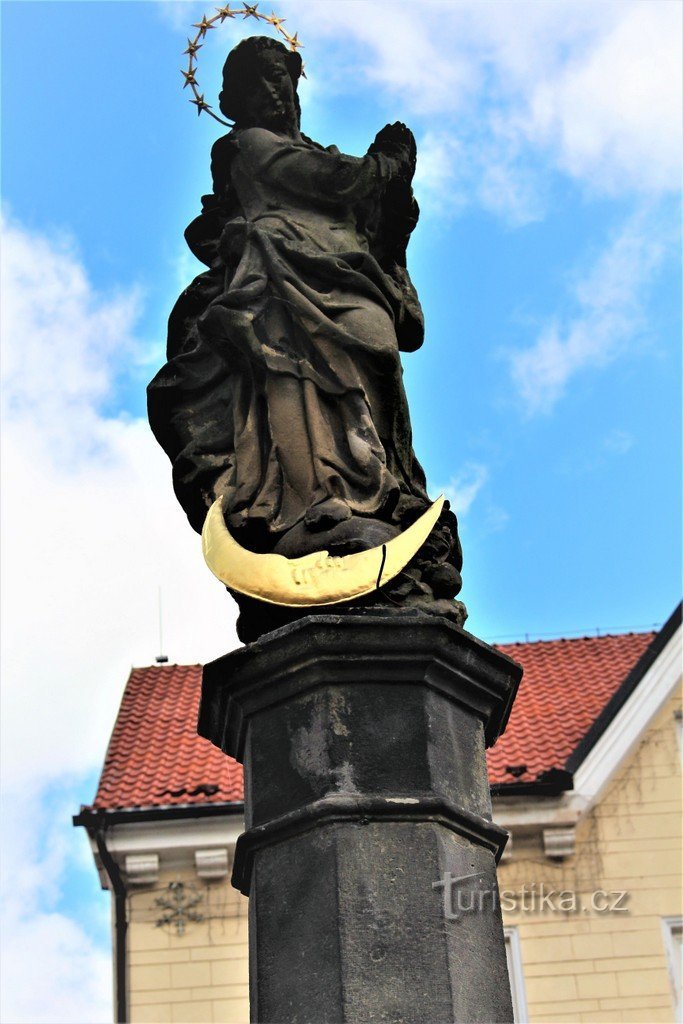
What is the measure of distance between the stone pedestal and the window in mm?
9631

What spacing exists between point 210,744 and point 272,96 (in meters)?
10.8

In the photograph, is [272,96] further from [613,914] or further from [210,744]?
[210,744]

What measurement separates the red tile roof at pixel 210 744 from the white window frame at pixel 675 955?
5.31 ft

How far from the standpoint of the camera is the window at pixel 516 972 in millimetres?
13545

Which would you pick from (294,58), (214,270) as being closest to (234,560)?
(214,270)

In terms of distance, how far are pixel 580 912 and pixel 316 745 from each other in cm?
1043

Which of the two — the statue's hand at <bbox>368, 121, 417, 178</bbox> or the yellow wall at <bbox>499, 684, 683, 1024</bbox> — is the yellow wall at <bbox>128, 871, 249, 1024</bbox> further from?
the statue's hand at <bbox>368, 121, 417, 178</bbox>

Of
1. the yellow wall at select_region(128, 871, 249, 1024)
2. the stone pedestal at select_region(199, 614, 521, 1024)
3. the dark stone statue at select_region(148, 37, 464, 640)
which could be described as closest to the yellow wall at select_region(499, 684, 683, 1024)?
the yellow wall at select_region(128, 871, 249, 1024)

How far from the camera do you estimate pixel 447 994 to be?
382 centimetres

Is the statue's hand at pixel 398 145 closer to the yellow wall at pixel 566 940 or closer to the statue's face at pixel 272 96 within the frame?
the statue's face at pixel 272 96

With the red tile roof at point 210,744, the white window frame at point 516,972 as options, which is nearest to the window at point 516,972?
the white window frame at point 516,972

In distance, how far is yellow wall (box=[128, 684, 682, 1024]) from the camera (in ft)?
44.5

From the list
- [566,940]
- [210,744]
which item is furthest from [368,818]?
[210,744]

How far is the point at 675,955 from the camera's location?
13.8 m
